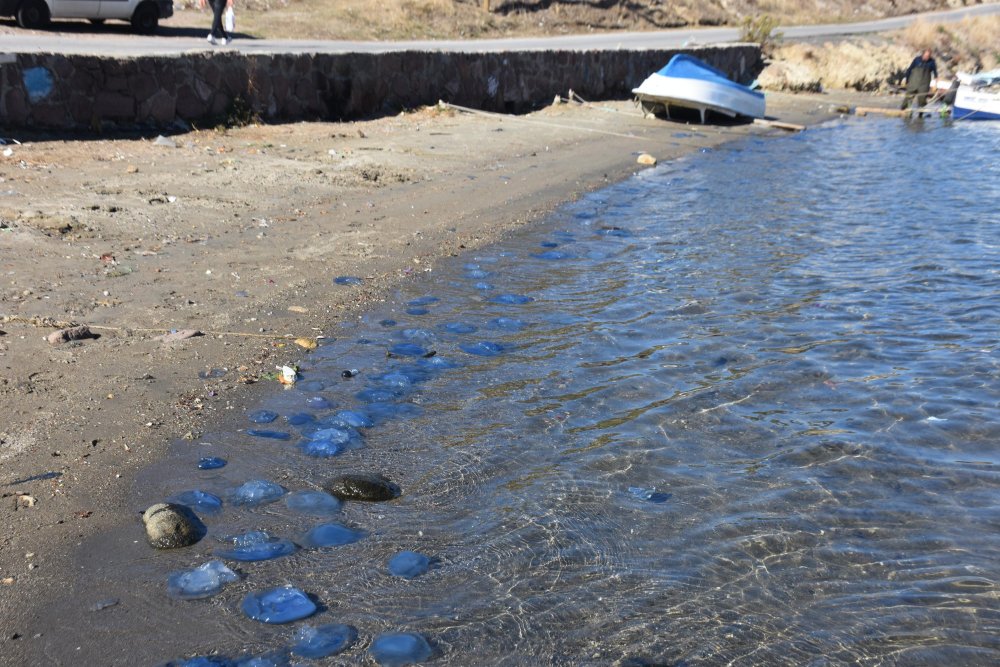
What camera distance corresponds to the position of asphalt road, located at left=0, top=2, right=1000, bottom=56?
1435 cm

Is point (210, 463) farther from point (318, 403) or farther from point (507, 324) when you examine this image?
point (507, 324)

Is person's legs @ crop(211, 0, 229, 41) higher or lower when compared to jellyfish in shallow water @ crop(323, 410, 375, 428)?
higher

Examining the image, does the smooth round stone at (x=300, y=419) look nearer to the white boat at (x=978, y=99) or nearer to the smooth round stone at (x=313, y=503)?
the smooth round stone at (x=313, y=503)

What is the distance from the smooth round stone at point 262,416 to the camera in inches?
203

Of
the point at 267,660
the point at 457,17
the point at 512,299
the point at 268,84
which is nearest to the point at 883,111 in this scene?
Answer: the point at 457,17

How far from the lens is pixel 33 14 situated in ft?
56.8

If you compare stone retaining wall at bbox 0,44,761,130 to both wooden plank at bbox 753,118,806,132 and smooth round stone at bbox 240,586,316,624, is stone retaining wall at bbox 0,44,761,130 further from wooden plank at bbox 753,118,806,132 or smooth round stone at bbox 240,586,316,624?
smooth round stone at bbox 240,586,316,624

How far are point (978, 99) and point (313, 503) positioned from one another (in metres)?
23.8

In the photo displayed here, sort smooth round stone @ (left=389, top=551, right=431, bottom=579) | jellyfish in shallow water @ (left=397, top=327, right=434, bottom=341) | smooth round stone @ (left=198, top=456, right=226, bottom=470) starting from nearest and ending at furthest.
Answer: smooth round stone @ (left=389, top=551, right=431, bottom=579)
smooth round stone @ (left=198, top=456, right=226, bottom=470)
jellyfish in shallow water @ (left=397, top=327, right=434, bottom=341)

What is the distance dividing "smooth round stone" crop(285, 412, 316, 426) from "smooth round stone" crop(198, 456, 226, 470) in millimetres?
563

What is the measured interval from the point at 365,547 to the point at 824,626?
1.87m

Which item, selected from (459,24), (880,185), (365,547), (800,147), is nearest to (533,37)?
(459,24)

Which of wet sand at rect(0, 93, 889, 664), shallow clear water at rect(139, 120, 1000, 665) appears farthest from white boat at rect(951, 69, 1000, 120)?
shallow clear water at rect(139, 120, 1000, 665)

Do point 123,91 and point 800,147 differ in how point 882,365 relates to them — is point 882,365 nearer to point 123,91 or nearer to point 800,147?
point 123,91
